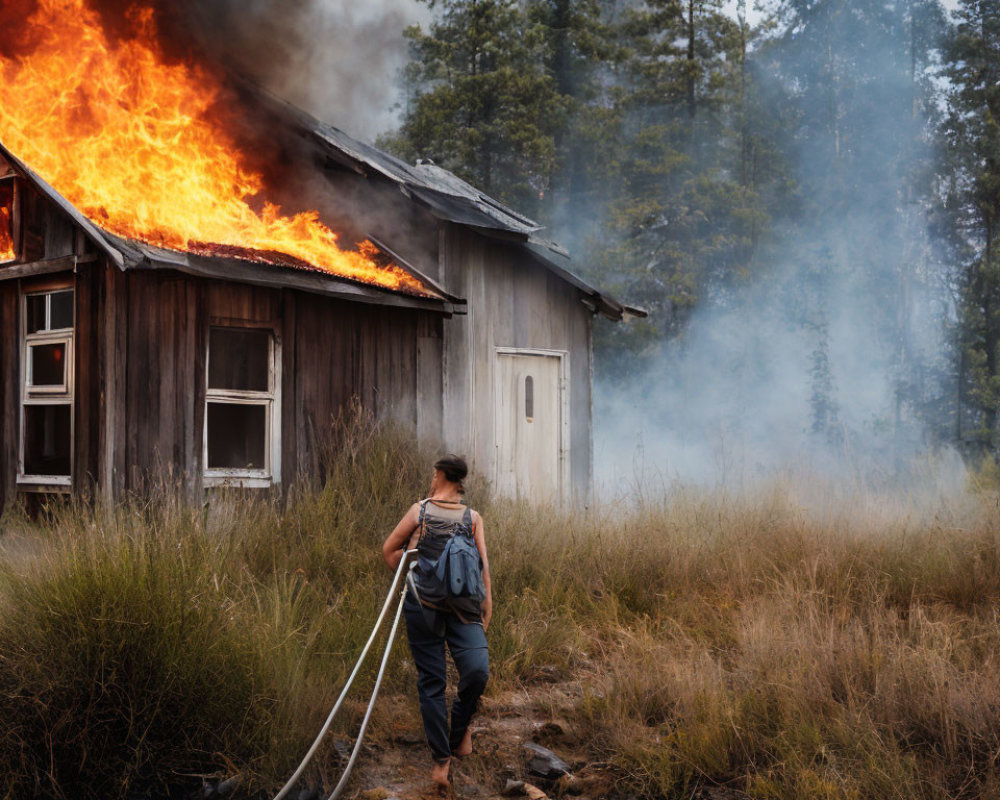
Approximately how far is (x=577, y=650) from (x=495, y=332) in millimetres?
6326

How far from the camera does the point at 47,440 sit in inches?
399

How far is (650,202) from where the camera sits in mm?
26062

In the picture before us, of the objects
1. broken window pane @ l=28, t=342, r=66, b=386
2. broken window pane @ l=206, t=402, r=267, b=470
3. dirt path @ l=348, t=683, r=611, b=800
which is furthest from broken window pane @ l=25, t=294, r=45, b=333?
dirt path @ l=348, t=683, r=611, b=800

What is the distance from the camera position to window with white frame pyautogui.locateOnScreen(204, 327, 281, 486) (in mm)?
10102

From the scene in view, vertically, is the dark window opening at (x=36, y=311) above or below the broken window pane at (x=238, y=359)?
above

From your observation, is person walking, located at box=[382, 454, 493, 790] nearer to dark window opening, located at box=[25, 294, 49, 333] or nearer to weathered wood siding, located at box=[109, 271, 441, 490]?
weathered wood siding, located at box=[109, 271, 441, 490]

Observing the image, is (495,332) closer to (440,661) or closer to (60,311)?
(60,311)

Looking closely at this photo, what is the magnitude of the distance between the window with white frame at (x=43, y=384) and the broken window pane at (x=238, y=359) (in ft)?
5.07

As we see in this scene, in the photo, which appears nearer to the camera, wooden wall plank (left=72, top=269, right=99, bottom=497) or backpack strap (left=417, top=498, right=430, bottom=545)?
backpack strap (left=417, top=498, right=430, bottom=545)

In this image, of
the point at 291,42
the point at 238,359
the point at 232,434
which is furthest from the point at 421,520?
the point at 291,42

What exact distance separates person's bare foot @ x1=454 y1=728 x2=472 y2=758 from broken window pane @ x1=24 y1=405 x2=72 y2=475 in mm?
6024

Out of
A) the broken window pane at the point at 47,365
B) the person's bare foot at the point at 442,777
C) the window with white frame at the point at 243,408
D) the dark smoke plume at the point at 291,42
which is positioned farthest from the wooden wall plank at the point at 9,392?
the person's bare foot at the point at 442,777

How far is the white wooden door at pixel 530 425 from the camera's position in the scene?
513 inches

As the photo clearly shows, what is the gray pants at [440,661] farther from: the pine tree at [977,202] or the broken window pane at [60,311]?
the pine tree at [977,202]
